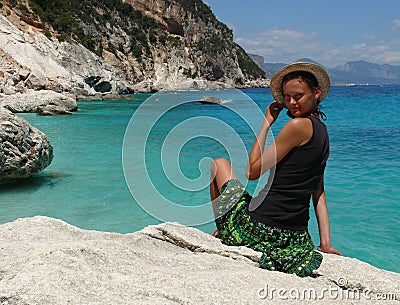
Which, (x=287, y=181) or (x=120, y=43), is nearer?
(x=287, y=181)

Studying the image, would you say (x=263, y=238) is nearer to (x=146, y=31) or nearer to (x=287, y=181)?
(x=287, y=181)

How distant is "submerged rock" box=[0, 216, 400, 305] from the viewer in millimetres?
2117

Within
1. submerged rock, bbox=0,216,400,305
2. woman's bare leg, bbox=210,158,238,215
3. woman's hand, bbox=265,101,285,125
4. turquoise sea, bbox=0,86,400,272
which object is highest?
woman's hand, bbox=265,101,285,125

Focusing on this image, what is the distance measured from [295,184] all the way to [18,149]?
18.1ft

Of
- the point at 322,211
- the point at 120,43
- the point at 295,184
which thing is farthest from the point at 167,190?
the point at 120,43

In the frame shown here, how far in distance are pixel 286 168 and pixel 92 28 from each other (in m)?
63.6

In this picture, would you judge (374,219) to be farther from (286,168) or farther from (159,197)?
(286,168)

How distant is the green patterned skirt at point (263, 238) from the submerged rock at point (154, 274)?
0.09 metres

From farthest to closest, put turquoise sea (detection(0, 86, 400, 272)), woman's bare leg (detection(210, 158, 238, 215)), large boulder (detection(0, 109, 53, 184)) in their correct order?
large boulder (detection(0, 109, 53, 184)), turquoise sea (detection(0, 86, 400, 272)), woman's bare leg (detection(210, 158, 238, 215))

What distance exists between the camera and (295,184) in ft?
9.92

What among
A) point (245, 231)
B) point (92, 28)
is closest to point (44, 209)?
point (245, 231)

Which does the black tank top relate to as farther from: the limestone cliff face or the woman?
the limestone cliff face

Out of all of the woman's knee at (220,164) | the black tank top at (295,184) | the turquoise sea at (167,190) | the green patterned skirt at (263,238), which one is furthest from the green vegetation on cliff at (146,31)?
the black tank top at (295,184)

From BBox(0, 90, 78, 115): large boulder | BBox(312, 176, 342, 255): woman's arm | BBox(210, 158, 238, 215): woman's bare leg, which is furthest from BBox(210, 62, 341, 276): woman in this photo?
BBox(0, 90, 78, 115): large boulder
